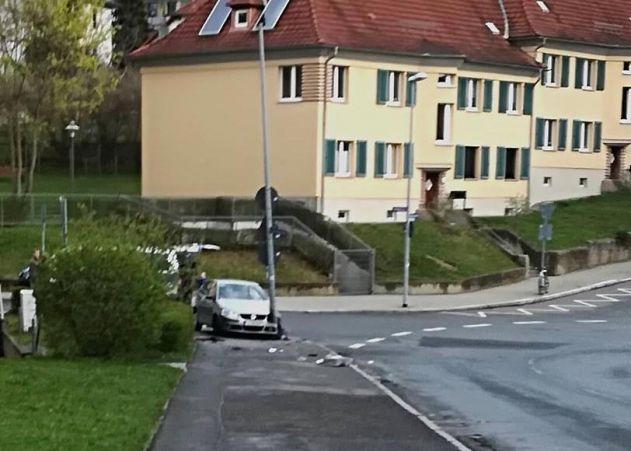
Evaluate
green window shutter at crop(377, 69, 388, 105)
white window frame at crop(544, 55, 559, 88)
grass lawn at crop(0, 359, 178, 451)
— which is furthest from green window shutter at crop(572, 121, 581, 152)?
grass lawn at crop(0, 359, 178, 451)

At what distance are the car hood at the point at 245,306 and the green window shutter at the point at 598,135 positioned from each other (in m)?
39.7

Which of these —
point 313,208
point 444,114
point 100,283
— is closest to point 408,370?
point 100,283

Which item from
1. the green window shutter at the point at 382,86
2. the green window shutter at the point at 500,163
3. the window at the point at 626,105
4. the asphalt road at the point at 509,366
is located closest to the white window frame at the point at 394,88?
the green window shutter at the point at 382,86

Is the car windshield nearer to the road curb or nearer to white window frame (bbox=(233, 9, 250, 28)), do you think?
the road curb

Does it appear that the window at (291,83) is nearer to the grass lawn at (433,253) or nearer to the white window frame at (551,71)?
the grass lawn at (433,253)

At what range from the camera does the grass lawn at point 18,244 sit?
141 feet

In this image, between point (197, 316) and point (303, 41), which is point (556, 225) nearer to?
point (303, 41)

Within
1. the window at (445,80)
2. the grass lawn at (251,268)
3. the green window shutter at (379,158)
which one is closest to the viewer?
the grass lawn at (251,268)

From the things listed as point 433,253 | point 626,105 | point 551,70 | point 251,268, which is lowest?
point 251,268

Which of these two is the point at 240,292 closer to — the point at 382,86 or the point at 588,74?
the point at 382,86

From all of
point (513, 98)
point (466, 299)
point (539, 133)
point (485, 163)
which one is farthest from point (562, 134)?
point (466, 299)

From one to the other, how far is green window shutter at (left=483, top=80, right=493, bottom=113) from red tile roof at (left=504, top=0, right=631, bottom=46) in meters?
4.88

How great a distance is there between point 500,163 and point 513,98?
3254mm

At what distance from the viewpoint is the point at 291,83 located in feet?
172
